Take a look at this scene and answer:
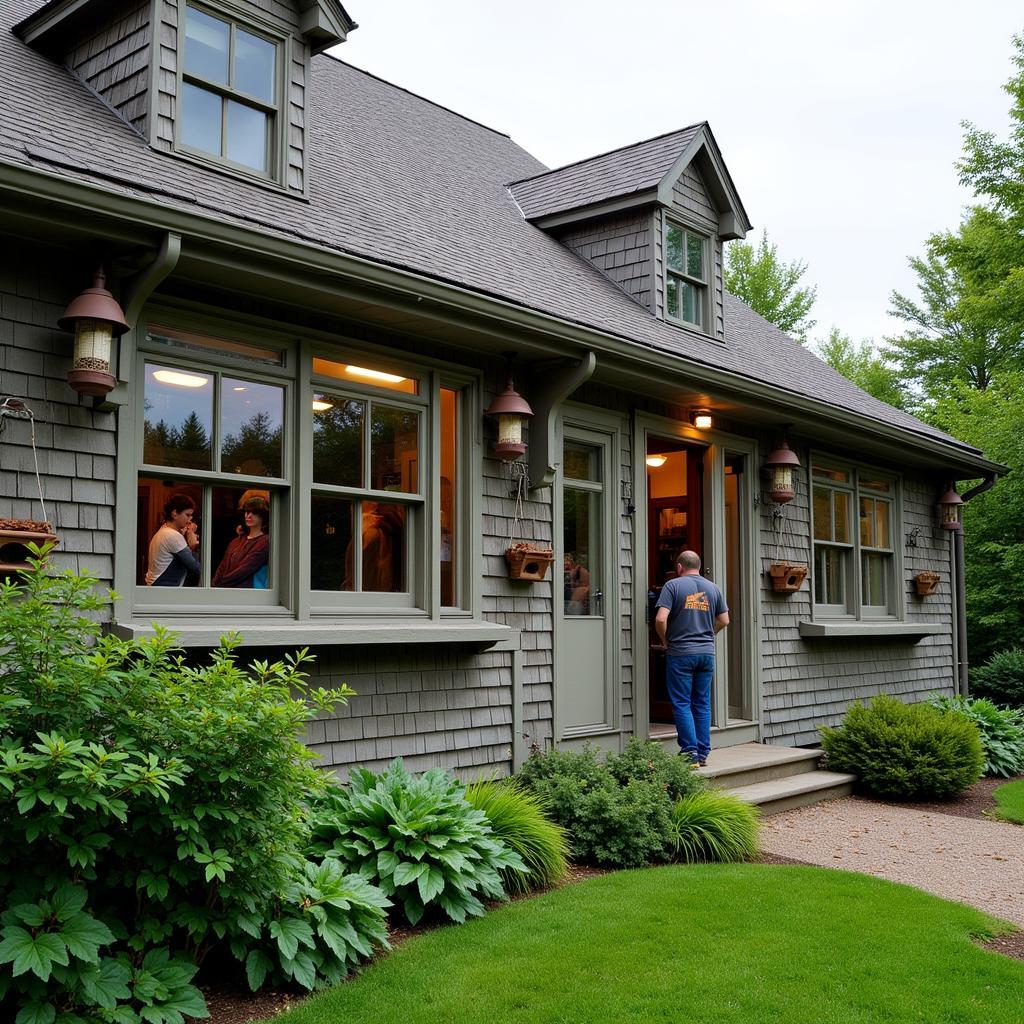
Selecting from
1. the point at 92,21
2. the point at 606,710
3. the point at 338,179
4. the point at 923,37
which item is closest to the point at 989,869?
the point at 606,710

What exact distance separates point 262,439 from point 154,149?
1701mm

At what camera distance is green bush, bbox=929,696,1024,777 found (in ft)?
32.8

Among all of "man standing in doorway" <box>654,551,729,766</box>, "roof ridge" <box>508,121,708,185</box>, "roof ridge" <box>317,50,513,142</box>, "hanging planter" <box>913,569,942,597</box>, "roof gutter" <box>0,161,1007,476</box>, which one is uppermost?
"roof ridge" <box>317,50,513,142</box>

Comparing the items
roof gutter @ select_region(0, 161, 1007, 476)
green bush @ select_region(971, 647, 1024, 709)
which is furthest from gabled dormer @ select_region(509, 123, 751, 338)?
green bush @ select_region(971, 647, 1024, 709)

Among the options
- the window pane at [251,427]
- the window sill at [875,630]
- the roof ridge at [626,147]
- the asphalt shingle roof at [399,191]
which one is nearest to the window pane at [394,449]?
the window pane at [251,427]

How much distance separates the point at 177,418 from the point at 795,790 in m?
5.28

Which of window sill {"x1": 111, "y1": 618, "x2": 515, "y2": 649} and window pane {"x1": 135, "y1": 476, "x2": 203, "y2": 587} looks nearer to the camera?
window sill {"x1": 111, "y1": 618, "x2": 515, "y2": 649}

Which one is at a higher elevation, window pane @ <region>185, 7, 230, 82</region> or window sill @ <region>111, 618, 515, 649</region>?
window pane @ <region>185, 7, 230, 82</region>

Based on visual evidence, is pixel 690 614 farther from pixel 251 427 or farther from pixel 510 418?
pixel 251 427

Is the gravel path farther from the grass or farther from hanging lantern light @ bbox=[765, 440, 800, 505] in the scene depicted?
hanging lantern light @ bbox=[765, 440, 800, 505]

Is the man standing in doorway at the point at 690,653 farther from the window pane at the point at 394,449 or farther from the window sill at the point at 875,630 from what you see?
the window sill at the point at 875,630

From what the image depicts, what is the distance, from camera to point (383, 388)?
21.0 ft

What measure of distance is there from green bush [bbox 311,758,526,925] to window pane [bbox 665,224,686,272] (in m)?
5.90

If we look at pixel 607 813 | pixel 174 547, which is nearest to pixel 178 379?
pixel 174 547
